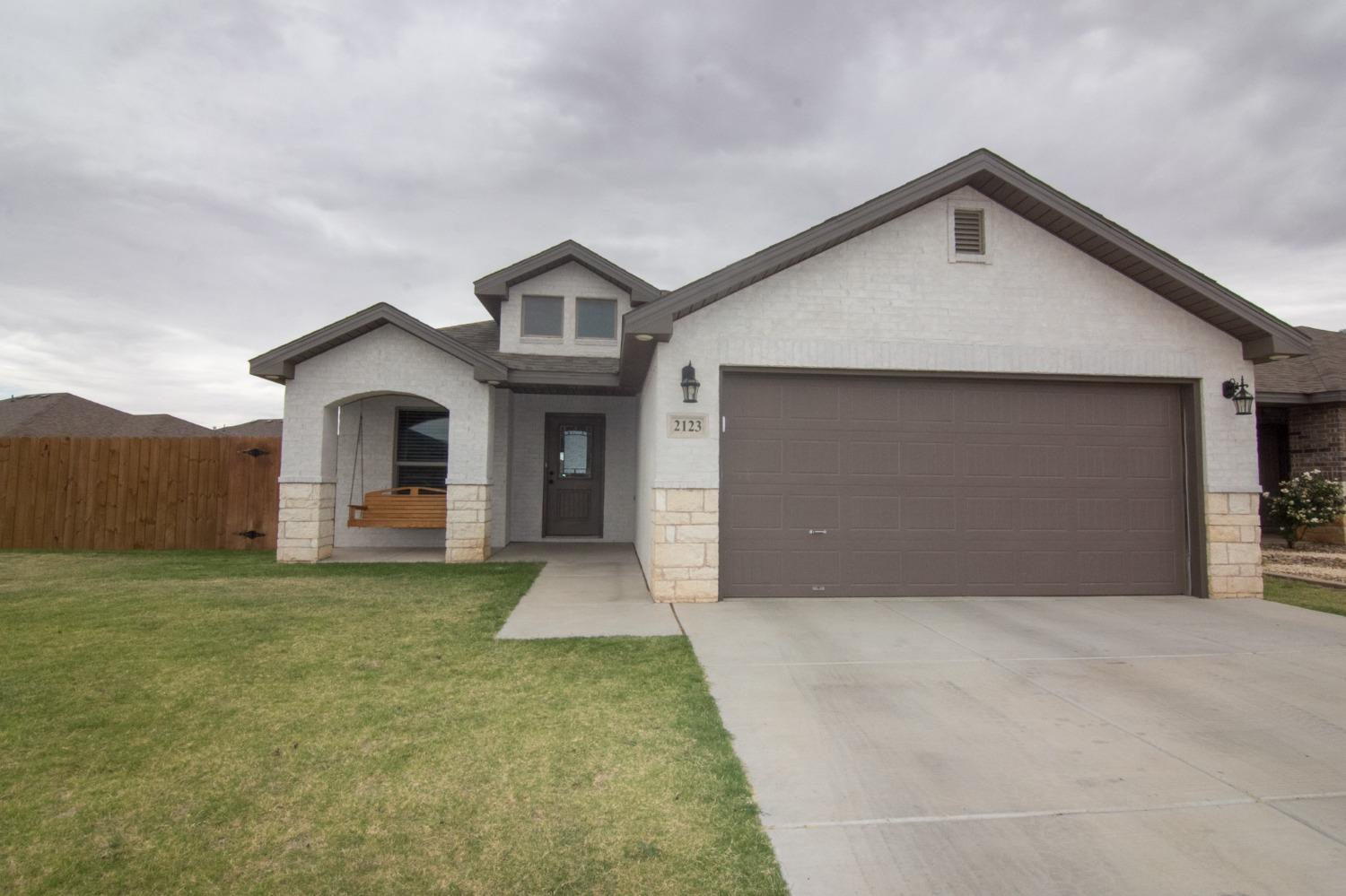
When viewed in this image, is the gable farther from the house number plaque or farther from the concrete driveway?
the concrete driveway

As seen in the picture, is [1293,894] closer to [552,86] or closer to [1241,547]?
[1241,547]

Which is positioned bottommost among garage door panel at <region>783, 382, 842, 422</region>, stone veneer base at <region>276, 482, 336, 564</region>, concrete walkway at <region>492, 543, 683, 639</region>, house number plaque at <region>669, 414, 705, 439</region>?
concrete walkway at <region>492, 543, 683, 639</region>

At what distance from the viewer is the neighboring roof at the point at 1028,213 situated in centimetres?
690

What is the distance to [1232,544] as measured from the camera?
296 inches

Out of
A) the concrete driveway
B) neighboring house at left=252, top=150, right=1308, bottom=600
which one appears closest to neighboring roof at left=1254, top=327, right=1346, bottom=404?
neighboring house at left=252, top=150, right=1308, bottom=600

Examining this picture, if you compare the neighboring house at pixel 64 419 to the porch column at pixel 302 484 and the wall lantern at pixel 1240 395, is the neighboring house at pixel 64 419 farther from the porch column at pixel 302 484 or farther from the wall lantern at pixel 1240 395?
the wall lantern at pixel 1240 395

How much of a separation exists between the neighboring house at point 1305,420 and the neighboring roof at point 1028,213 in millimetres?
6379

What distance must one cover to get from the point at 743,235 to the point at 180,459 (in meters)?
18.7

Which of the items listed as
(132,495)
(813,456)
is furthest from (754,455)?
(132,495)

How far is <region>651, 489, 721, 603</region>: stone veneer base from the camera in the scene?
7078 millimetres

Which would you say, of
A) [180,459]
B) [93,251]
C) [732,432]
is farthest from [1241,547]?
[93,251]

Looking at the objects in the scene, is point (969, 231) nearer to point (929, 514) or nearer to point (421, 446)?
point (929, 514)

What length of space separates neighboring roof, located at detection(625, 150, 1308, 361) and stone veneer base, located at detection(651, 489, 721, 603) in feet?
6.19

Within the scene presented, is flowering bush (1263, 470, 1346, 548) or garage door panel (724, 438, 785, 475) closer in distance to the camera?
garage door panel (724, 438, 785, 475)
